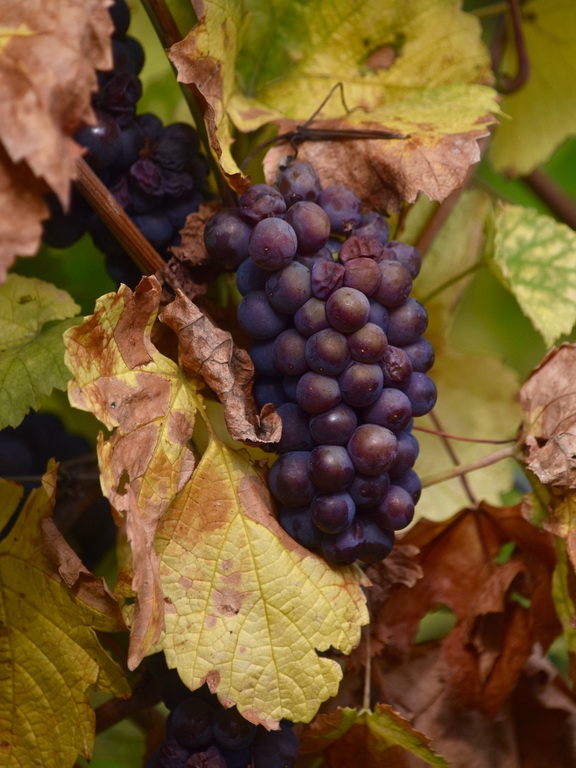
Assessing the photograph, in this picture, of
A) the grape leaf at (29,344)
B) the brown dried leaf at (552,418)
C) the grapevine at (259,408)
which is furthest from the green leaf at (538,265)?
the grape leaf at (29,344)

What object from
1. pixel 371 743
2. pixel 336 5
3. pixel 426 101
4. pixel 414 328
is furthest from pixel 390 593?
pixel 336 5

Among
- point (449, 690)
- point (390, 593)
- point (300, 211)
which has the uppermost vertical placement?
point (300, 211)

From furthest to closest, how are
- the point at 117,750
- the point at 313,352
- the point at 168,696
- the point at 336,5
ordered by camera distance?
the point at 117,750 < the point at 336,5 < the point at 168,696 < the point at 313,352

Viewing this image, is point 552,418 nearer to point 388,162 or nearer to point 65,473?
point 388,162

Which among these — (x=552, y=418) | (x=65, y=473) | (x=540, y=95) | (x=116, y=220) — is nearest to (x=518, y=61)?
(x=540, y=95)

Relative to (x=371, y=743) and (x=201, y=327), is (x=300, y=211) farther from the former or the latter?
(x=371, y=743)

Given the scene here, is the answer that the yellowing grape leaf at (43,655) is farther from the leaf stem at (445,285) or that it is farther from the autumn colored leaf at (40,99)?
the leaf stem at (445,285)
